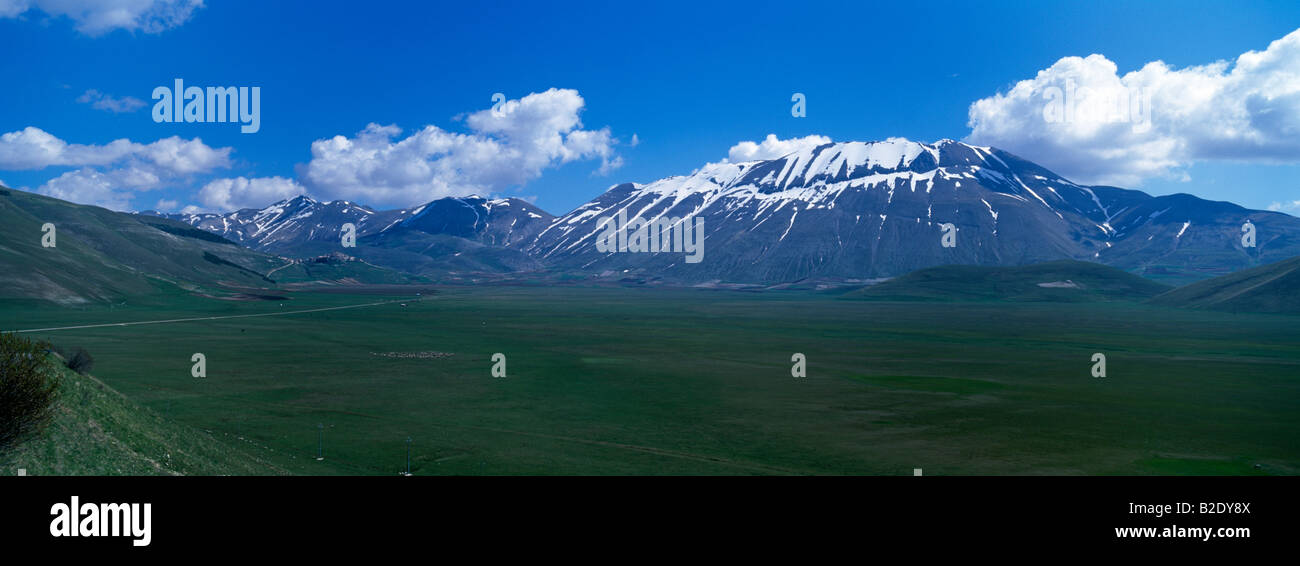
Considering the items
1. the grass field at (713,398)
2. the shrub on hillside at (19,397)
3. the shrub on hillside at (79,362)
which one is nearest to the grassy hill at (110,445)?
the shrub on hillside at (19,397)

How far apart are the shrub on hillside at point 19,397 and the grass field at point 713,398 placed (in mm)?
12906

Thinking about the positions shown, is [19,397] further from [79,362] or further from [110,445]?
[79,362]

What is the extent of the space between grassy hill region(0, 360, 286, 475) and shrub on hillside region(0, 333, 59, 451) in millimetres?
472

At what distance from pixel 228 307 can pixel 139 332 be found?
75.9 m

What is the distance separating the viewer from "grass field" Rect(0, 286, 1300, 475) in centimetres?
4878

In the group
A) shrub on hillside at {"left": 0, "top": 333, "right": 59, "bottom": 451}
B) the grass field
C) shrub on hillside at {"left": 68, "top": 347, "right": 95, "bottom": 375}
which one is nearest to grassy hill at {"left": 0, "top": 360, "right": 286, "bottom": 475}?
shrub on hillside at {"left": 0, "top": 333, "right": 59, "bottom": 451}

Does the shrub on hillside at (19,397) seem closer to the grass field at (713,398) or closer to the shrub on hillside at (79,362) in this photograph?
the grass field at (713,398)

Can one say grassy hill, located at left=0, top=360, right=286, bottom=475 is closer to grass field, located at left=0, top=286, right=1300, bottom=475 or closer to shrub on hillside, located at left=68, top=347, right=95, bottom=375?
grass field, located at left=0, top=286, right=1300, bottom=475

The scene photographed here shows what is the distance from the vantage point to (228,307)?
637 feet

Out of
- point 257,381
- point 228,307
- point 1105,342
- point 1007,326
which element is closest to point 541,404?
point 257,381

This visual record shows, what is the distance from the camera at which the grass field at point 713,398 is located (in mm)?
48781

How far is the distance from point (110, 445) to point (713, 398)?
54110 mm
